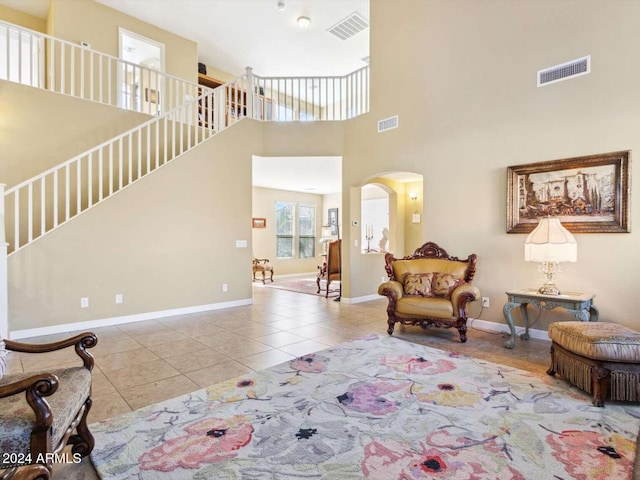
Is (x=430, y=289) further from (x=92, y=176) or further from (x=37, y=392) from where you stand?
(x=92, y=176)

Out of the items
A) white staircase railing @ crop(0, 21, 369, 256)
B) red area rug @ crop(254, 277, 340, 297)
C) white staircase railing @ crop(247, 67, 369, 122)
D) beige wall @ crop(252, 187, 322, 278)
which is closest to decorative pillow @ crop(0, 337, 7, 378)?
white staircase railing @ crop(0, 21, 369, 256)

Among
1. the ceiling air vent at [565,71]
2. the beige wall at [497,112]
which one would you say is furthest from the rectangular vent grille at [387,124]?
the ceiling air vent at [565,71]

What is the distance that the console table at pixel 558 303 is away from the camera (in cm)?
324

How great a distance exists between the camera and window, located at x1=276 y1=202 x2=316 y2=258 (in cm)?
1077

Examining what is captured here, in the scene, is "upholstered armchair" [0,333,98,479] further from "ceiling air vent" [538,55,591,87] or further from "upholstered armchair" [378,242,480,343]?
"ceiling air vent" [538,55,591,87]

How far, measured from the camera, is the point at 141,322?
484cm

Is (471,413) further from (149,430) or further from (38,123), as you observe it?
(38,123)

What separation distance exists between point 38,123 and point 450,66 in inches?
237

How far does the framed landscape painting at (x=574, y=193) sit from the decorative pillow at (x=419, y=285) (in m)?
1.21

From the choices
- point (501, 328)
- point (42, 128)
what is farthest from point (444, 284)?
point (42, 128)

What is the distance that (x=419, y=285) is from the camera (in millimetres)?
4457

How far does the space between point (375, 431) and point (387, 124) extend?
194 inches

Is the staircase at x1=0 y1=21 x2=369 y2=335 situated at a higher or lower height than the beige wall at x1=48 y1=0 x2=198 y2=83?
lower

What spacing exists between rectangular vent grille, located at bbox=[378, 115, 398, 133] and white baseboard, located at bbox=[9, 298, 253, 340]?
4.03 m
